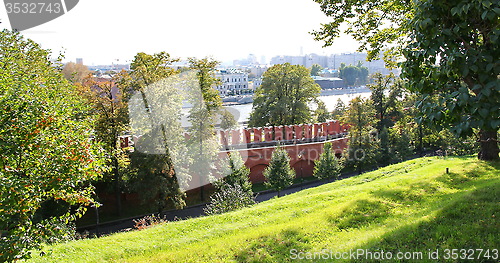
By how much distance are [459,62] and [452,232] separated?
2.36m

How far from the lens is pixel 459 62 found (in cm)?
388

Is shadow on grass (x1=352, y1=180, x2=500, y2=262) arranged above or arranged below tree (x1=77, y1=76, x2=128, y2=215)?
below

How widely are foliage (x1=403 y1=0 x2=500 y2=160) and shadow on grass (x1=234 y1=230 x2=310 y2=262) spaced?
2.74m

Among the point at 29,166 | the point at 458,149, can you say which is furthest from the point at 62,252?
the point at 458,149

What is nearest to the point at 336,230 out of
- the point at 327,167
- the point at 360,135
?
the point at 327,167

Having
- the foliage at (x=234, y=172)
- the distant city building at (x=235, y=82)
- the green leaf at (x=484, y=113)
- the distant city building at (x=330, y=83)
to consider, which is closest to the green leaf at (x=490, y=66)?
the green leaf at (x=484, y=113)

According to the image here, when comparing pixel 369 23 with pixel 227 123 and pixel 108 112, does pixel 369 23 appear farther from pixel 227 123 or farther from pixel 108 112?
pixel 227 123

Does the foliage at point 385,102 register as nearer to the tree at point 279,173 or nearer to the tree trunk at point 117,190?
the tree at point 279,173

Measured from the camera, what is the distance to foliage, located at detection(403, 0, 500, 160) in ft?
11.8

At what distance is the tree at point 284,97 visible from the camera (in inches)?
1193

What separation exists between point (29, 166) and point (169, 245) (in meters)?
2.94

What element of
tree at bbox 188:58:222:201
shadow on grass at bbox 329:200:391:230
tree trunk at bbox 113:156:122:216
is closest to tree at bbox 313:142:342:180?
tree at bbox 188:58:222:201

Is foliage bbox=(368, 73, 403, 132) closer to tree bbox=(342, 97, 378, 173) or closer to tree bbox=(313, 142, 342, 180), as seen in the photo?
tree bbox=(342, 97, 378, 173)

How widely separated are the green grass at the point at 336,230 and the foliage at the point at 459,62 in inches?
61.4
